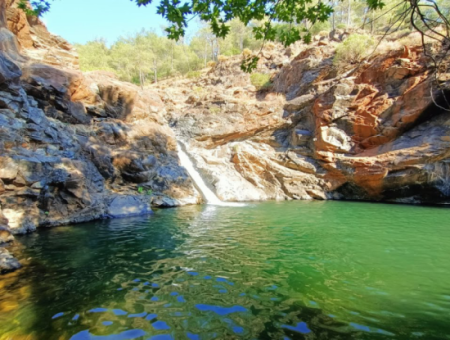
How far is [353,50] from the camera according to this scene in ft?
73.9

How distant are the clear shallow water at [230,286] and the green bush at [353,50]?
724 inches

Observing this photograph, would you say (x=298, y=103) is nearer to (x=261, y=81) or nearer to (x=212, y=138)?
(x=212, y=138)

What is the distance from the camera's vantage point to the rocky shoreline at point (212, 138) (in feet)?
37.1

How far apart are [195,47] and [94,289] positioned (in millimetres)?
52049

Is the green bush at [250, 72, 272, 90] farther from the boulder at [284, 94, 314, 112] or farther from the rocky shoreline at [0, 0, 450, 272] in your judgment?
the boulder at [284, 94, 314, 112]

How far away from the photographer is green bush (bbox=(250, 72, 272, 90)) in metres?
28.8

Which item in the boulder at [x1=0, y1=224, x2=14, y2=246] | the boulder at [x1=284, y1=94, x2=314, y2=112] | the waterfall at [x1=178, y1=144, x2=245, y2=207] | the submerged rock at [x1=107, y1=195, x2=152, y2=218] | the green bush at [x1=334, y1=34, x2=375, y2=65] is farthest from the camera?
the green bush at [x1=334, y1=34, x2=375, y2=65]

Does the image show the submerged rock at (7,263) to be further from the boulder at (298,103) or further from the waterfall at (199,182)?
the boulder at (298,103)

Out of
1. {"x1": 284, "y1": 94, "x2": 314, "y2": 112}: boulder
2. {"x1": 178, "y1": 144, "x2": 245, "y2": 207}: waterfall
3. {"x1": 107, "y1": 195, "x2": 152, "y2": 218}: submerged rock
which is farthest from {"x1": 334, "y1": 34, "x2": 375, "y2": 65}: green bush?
{"x1": 107, "y1": 195, "x2": 152, "y2": 218}: submerged rock

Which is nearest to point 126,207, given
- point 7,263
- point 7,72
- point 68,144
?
point 68,144

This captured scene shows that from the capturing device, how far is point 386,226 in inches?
375

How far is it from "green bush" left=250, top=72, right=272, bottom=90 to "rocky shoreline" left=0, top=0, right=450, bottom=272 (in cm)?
379

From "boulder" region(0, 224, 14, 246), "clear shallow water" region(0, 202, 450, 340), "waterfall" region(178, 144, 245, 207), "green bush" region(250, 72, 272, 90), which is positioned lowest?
"clear shallow water" region(0, 202, 450, 340)

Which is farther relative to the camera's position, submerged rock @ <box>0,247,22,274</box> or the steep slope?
the steep slope
